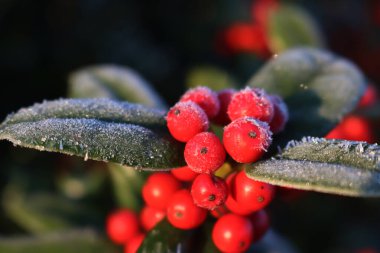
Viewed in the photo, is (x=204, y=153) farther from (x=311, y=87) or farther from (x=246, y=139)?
(x=311, y=87)

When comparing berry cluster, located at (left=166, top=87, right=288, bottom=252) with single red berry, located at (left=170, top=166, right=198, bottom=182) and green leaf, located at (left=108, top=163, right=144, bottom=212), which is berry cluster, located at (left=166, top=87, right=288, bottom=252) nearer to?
single red berry, located at (left=170, top=166, right=198, bottom=182)

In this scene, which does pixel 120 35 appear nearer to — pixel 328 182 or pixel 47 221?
pixel 47 221

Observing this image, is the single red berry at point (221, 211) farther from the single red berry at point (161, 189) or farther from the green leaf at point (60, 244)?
the green leaf at point (60, 244)

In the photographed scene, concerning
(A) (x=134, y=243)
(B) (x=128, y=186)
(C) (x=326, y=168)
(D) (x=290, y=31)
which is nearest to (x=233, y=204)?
(C) (x=326, y=168)

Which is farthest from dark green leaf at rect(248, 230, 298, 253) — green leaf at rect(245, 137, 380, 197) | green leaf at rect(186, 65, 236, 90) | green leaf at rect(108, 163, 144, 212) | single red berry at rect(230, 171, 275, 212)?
green leaf at rect(186, 65, 236, 90)

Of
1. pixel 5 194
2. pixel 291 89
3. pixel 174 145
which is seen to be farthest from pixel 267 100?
pixel 5 194

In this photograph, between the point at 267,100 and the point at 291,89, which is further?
the point at 291,89
